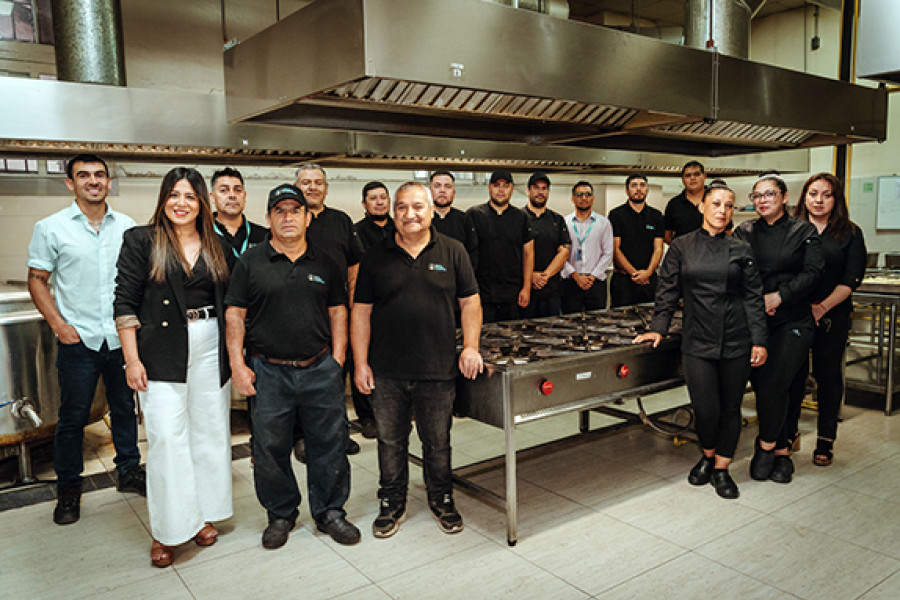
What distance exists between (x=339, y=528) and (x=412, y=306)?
3.21 feet

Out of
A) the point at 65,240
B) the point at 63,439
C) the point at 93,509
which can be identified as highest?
the point at 65,240

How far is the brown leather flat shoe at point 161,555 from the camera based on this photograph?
2631mm

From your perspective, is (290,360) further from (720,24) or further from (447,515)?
(720,24)

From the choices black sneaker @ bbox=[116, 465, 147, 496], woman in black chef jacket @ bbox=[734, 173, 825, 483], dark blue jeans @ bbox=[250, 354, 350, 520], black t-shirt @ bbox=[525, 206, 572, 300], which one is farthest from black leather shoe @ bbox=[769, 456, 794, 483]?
black sneaker @ bbox=[116, 465, 147, 496]

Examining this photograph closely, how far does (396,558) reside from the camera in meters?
2.67

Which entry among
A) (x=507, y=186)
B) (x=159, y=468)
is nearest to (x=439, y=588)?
(x=159, y=468)

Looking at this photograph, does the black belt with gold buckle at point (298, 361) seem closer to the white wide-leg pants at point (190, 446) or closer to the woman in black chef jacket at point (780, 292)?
the white wide-leg pants at point (190, 446)

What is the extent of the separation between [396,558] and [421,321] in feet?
3.08

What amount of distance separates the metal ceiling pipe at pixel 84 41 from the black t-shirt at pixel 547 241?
8.84ft

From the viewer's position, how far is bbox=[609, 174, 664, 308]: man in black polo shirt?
508 cm

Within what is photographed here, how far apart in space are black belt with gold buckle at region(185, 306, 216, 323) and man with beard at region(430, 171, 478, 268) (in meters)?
1.82

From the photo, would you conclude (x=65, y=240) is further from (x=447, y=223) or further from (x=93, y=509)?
(x=447, y=223)

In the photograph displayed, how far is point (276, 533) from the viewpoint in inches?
110

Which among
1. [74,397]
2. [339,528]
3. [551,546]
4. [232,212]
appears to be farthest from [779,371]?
[74,397]
